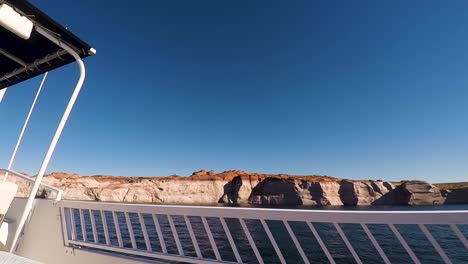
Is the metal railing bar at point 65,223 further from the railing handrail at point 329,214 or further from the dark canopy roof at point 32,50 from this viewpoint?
the dark canopy roof at point 32,50

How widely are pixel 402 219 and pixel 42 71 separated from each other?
19.4 ft

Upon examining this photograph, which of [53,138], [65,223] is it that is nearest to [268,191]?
[65,223]

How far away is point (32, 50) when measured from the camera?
4293 mm

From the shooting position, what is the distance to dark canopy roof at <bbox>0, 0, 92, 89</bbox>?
3340mm

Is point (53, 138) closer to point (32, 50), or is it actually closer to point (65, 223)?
point (65, 223)

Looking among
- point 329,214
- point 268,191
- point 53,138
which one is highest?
point 268,191

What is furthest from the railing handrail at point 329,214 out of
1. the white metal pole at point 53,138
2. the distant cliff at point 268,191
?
the distant cliff at point 268,191

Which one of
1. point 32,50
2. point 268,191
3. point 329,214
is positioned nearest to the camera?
point 329,214

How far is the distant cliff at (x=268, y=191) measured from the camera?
7931 cm

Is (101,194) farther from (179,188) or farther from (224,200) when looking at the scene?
(224,200)

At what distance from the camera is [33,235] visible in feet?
13.0

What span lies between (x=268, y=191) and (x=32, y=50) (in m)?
86.9

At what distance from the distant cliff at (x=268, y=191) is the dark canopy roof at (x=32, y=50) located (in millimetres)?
77934

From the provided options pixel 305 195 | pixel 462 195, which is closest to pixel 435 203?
pixel 462 195
